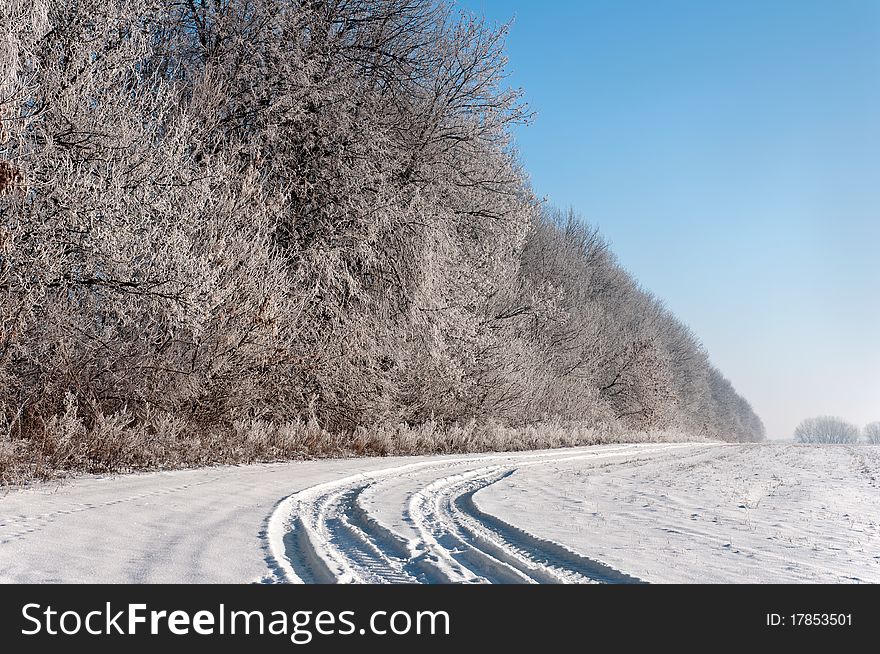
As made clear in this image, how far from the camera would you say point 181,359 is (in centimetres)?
1324

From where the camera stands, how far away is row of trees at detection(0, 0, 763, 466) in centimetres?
1040

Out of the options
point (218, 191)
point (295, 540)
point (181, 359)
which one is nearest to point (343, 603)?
point (295, 540)

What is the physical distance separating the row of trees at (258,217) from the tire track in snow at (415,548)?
4970 millimetres

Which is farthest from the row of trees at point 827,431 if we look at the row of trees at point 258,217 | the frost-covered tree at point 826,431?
the row of trees at point 258,217

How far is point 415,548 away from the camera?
5410 mm

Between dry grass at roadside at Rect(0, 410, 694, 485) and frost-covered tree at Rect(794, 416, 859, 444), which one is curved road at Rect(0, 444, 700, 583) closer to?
dry grass at roadside at Rect(0, 410, 694, 485)

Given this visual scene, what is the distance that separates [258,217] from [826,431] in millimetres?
161500

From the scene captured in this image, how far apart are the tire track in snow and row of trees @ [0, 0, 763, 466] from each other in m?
4.97

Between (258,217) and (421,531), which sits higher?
(258,217)

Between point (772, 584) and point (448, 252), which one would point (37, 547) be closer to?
point (772, 584)

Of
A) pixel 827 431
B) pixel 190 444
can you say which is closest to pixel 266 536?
pixel 190 444

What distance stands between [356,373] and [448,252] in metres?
5.01

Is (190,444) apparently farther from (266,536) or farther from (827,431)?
(827,431)

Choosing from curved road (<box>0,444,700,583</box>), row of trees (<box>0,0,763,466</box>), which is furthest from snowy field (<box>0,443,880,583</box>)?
row of trees (<box>0,0,763,466</box>)
